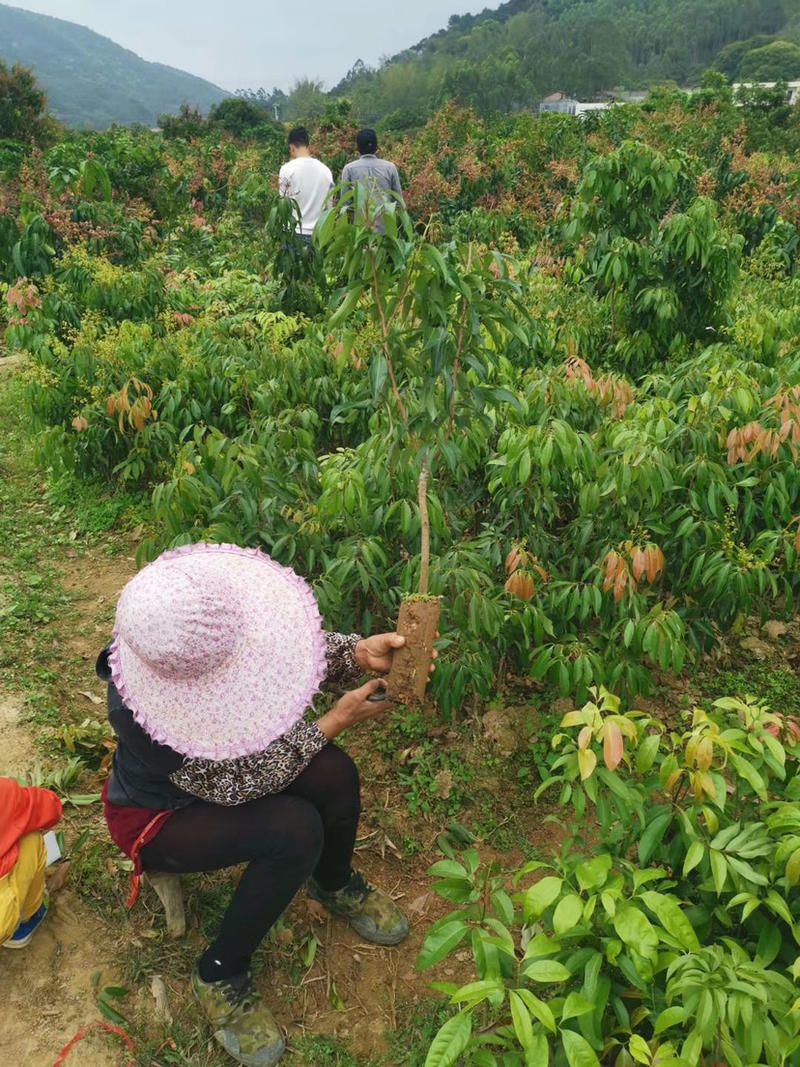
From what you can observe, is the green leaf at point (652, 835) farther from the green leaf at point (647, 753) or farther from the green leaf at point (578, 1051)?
the green leaf at point (578, 1051)

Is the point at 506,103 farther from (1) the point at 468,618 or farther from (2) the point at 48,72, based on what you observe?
(2) the point at 48,72

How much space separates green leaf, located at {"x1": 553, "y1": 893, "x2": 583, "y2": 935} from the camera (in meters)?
1.19

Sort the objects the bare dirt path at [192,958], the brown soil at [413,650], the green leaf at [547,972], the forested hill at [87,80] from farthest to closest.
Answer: the forested hill at [87,80] → the bare dirt path at [192,958] → the brown soil at [413,650] → the green leaf at [547,972]

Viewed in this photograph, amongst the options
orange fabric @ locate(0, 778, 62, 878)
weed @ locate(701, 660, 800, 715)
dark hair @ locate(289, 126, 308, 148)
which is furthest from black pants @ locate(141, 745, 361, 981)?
dark hair @ locate(289, 126, 308, 148)

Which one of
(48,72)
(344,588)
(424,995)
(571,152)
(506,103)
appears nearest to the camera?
(424,995)

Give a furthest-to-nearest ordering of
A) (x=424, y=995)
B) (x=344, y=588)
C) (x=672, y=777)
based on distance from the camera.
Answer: (x=344, y=588)
(x=424, y=995)
(x=672, y=777)

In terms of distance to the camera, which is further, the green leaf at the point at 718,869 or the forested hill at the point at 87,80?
the forested hill at the point at 87,80

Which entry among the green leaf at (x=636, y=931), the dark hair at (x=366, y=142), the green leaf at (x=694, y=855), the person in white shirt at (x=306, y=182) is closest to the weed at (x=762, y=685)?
the green leaf at (x=694, y=855)

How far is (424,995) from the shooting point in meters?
1.93

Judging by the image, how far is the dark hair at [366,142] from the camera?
5.16 metres

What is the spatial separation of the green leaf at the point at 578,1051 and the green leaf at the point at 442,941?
0.70ft

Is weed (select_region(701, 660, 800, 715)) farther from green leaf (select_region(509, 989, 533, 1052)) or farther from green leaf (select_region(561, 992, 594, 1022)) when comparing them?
green leaf (select_region(509, 989, 533, 1052))

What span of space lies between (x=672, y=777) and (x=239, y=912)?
1013mm

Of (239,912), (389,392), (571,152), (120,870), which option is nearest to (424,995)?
(239,912)
